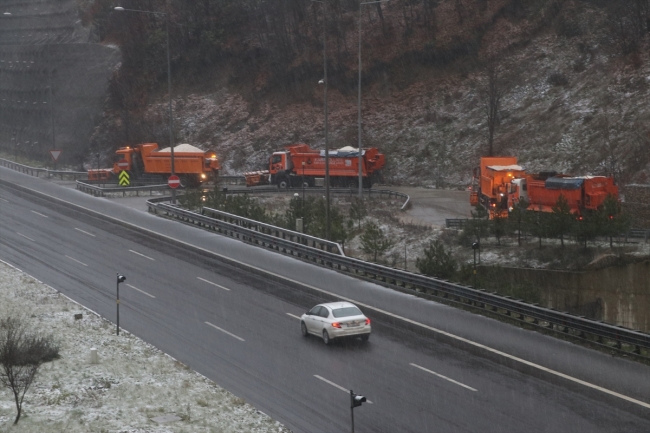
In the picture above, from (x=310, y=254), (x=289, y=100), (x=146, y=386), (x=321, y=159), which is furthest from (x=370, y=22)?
(x=146, y=386)

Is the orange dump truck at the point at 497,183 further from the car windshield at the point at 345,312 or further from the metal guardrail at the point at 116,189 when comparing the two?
the metal guardrail at the point at 116,189

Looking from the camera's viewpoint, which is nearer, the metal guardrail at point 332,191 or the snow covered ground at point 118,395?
the snow covered ground at point 118,395

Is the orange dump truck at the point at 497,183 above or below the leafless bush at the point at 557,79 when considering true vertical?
below

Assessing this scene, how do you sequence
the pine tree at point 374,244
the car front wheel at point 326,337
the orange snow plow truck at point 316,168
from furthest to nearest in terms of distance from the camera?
the orange snow plow truck at point 316,168, the pine tree at point 374,244, the car front wheel at point 326,337

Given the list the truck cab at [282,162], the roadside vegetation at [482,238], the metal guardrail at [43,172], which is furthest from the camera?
the metal guardrail at [43,172]

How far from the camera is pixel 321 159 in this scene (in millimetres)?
63938

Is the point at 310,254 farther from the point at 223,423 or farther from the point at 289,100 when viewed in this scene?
the point at 289,100

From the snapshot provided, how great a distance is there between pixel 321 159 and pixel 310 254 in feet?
88.1

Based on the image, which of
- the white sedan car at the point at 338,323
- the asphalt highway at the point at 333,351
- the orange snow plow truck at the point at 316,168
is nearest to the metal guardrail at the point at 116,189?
the orange snow plow truck at the point at 316,168

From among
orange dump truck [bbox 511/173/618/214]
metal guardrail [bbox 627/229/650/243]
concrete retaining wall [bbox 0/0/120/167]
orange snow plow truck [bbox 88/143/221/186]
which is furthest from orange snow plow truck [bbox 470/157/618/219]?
concrete retaining wall [bbox 0/0/120/167]

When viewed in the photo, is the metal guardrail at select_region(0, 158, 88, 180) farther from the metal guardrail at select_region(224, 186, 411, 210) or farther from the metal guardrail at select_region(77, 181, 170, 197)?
the metal guardrail at select_region(224, 186, 411, 210)

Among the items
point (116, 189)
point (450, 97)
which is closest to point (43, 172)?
point (116, 189)

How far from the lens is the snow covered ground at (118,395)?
1898cm

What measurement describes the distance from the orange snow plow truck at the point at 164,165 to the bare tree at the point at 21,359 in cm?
4057
